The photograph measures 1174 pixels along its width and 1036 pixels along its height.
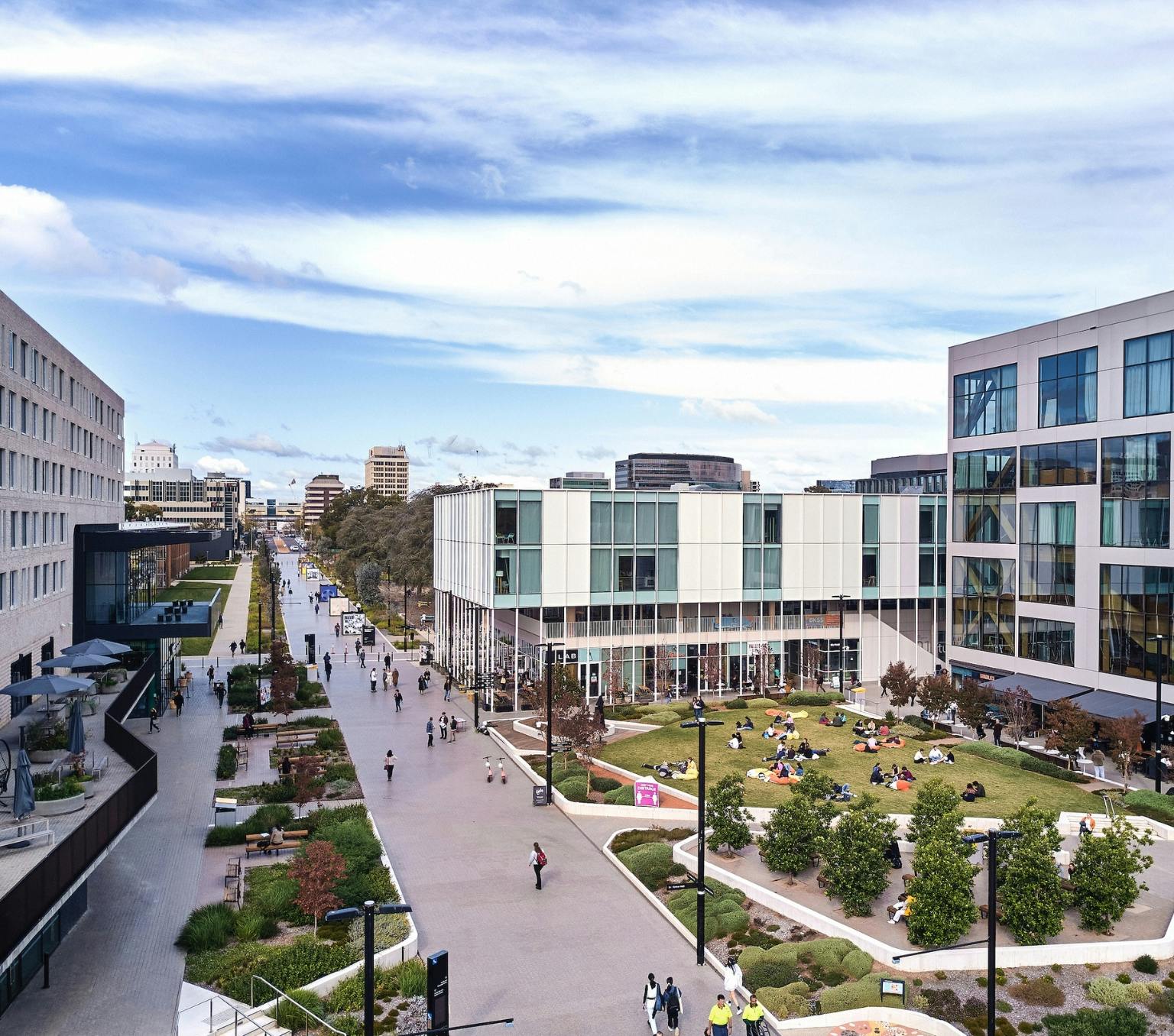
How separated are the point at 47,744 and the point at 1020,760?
109ft

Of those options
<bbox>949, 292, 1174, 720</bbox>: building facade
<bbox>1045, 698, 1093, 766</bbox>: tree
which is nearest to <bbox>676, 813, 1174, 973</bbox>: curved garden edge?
<bbox>1045, 698, 1093, 766</bbox>: tree

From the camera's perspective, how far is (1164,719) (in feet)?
120

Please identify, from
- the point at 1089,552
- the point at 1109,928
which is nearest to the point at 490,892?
the point at 1109,928

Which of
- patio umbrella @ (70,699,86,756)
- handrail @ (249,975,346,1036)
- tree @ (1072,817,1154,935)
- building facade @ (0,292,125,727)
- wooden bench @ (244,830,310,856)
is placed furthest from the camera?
building facade @ (0,292,125,727)

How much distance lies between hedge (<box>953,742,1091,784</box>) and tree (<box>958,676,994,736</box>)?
1.88 m

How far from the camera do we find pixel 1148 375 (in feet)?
128

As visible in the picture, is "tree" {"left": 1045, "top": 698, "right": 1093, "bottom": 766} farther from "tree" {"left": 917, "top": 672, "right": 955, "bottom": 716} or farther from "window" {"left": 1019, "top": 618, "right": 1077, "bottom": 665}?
"window" {"left": 1019, "top": 618, "right": 1077, "bottom": 665}

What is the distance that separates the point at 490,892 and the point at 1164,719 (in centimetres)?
2852

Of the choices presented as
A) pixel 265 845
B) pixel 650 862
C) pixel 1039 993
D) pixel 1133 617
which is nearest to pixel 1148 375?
pixel 1133 617

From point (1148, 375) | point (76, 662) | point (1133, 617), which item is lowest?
point (76, 662)

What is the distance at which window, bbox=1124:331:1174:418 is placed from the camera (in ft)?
125

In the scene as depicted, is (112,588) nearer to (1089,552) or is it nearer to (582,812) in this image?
(582,812)

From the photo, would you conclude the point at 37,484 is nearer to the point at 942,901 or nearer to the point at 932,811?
the point at 932,811

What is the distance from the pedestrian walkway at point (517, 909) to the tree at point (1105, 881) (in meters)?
8.86
